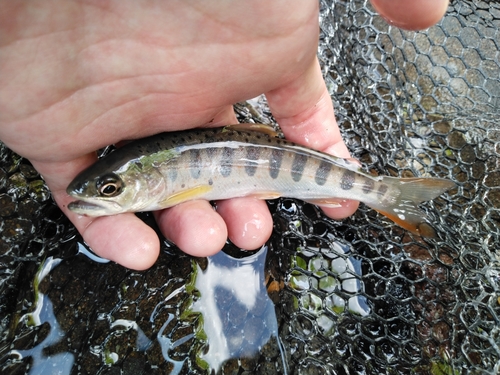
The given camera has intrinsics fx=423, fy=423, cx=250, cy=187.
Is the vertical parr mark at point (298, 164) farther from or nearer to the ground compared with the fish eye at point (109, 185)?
nearer to the ground

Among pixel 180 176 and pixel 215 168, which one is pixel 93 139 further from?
pixel 215 168

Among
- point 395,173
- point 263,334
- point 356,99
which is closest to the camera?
point 263,334

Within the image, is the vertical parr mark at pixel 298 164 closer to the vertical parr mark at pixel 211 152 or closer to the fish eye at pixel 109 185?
the vertical parr mark at pixel 211 152

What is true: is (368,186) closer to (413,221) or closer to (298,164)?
(413,221)

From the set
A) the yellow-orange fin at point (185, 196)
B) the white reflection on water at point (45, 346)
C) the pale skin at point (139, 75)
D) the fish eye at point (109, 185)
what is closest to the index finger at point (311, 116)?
the pale skin at point (139, 75)

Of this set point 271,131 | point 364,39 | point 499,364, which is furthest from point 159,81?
point 499,364

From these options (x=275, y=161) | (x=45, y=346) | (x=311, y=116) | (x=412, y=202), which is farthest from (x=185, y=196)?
(x=412, y=202)
